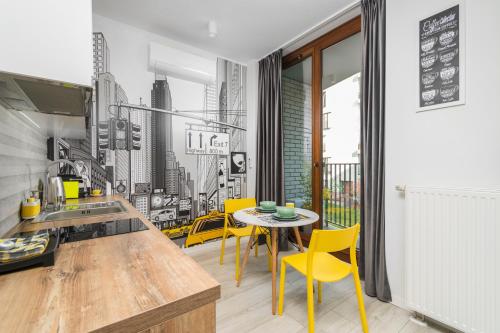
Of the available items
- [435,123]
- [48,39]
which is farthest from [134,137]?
[435,123]

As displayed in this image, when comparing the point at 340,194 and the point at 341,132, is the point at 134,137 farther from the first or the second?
the point at 340,194

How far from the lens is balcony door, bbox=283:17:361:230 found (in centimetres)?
253

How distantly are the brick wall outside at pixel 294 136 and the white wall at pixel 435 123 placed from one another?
4.09 ft

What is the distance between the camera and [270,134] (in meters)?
3.11

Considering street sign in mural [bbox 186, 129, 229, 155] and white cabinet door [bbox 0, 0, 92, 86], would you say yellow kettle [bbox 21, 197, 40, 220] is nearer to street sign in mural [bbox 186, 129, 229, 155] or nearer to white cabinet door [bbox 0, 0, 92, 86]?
white cabinet door [bbox 0, 0, 92, 86]

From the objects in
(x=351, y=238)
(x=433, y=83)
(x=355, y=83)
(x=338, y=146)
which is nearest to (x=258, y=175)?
(x=338, y=146)

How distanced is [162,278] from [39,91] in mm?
839

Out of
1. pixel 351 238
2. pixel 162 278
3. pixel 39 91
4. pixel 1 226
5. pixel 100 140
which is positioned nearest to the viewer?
pixel 162 278

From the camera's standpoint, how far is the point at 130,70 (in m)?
2.53

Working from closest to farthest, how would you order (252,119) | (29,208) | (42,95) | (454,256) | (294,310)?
(42,95) < (29,208) < (454,256) < (294,310) < (252,119)

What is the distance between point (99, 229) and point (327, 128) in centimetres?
244

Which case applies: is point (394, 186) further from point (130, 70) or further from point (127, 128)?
point (130, 70)

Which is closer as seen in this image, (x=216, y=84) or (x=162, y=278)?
(x=162, y=278)

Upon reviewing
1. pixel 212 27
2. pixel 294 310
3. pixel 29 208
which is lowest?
pixel 294 310
